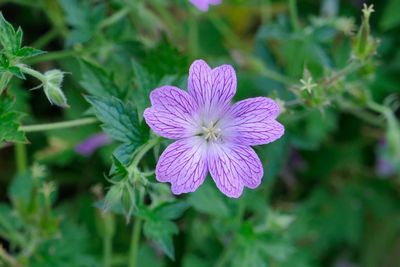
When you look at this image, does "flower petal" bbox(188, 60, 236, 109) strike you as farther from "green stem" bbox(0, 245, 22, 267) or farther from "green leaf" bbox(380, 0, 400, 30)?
"green leaf" bbox(380, 0, 400, 30)

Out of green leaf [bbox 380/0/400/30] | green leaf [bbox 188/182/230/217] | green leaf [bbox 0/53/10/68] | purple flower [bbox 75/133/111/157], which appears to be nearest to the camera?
green leaf [bbox 0/53/10/68]

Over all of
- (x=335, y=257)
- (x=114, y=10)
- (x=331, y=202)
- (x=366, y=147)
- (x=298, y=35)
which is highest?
(x=114, y=10)

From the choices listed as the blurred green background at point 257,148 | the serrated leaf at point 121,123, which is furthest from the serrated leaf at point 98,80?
the serrated leaf at point 121,123

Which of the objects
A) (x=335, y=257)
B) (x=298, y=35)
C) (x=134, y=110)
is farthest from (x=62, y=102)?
(x=335, y=257)

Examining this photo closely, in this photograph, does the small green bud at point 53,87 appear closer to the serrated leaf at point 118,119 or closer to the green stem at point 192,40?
the serrated leaf at point 118,119

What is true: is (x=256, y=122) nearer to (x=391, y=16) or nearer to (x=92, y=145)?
(x=92, y=145)

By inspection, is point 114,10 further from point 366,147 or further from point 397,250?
point 397,250

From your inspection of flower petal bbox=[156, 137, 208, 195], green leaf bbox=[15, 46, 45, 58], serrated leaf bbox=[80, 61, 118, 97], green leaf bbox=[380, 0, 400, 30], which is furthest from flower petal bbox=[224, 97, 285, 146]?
green leaf bbox=[380, 0, 400, 30]

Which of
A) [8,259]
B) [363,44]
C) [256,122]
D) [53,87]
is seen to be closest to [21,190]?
[8,259]
